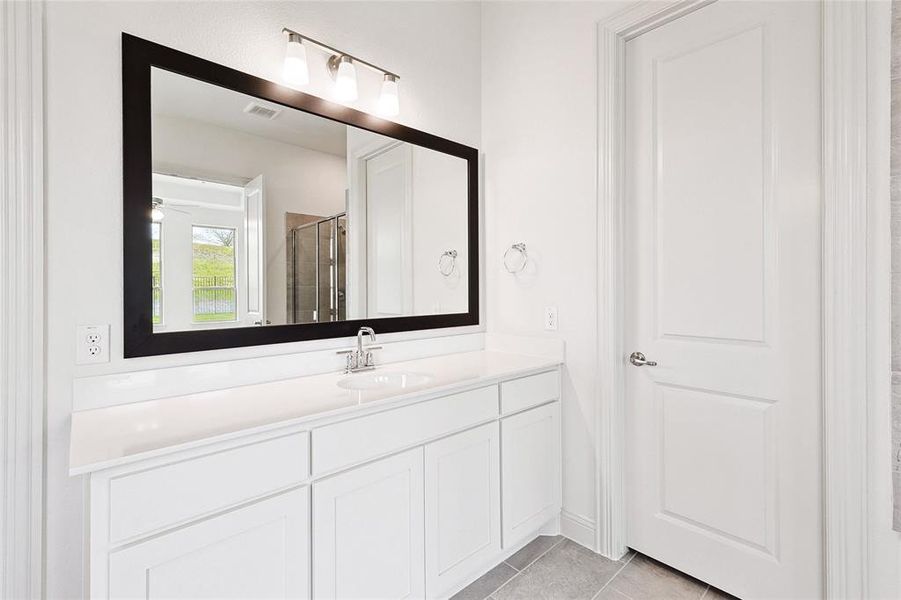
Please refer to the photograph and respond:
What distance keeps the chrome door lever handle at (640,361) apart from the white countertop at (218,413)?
0.52 metres

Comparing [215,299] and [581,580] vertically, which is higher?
[215,299]

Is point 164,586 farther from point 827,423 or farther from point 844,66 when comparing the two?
point 844,66

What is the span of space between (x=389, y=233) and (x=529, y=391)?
0.98 meters

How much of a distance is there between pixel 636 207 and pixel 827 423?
1.04 meters

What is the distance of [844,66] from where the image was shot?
1354 millimetres

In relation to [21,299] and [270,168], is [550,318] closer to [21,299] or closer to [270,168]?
[270,168]

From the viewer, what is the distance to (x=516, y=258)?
2318 millimetres

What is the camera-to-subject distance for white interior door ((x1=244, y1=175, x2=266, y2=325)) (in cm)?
165

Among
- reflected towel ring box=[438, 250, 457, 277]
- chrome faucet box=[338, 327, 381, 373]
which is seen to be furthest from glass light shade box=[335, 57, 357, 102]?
chrome faucet box=[338, 327, 381, 373]

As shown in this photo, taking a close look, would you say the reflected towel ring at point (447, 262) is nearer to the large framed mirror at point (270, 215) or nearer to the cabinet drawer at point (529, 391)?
the large framed mirror at point (270, 215)

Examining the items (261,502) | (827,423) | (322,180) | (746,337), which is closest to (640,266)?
(746,337)

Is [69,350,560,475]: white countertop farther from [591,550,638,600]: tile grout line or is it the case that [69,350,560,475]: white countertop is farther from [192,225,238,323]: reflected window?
[591,550,638,600]: tile grout line

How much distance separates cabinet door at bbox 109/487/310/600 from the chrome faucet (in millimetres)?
663

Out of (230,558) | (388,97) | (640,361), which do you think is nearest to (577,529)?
(640,361)
